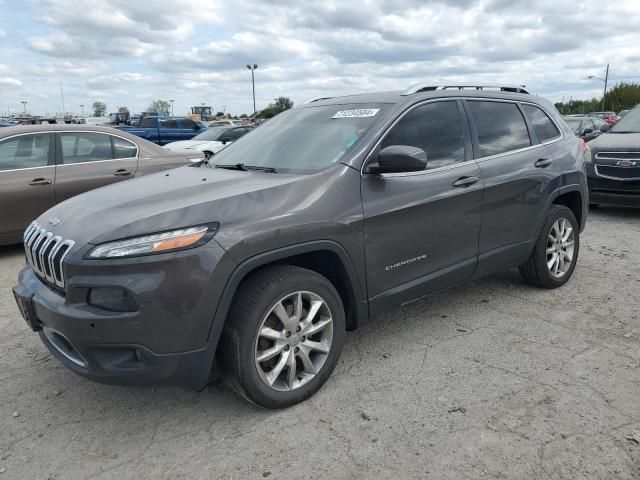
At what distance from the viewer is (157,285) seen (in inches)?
97.4

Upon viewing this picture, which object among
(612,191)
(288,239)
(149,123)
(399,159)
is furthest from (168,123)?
(288,239)

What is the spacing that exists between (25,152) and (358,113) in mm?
4668

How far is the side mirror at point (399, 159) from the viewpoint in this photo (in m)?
3.12

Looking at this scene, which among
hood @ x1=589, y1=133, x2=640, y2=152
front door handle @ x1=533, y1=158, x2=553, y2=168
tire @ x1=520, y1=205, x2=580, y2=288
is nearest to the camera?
front door handle @ x1=533, y1=158, x2=553, y2=168

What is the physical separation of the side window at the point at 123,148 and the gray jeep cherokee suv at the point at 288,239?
3427 millimetres

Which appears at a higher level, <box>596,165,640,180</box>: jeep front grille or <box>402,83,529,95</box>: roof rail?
<box>402,83,529,95</box>: roof rail

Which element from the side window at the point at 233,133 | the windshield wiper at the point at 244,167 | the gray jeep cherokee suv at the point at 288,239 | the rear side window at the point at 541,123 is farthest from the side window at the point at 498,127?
the side window at the point at 233,133

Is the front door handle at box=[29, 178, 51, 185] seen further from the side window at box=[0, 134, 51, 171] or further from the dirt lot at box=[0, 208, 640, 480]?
the dirt lot at box=[0, 208, 640, 480]

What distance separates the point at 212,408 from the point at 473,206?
2217mm

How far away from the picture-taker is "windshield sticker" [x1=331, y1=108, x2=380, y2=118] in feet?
11.8

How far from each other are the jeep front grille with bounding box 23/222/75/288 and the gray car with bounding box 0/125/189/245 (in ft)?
11.3

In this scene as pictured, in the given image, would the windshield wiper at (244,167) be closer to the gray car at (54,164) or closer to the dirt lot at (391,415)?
the dirt lot at (391,415)

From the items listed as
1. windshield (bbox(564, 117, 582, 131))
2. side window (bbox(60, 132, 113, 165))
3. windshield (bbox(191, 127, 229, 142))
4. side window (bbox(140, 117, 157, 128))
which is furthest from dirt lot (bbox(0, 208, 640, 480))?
side window (bbox(140, 117, 157, 128))

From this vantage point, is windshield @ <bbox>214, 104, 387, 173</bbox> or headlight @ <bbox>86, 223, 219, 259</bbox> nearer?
headlight @ <bbox>86, 223, 219, 259</bbox>
